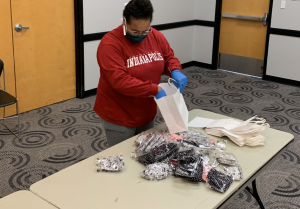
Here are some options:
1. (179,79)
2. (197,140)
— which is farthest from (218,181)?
(179,79)

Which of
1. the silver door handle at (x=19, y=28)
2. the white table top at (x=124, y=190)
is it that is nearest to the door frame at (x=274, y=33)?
the silver door handle at (x=19, y=28)

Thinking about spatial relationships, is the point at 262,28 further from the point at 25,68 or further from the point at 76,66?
the point at 25,68

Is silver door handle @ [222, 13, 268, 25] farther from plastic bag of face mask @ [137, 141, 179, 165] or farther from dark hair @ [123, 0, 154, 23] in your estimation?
plastic bag of face mask @ [137, 141, 179, 165]

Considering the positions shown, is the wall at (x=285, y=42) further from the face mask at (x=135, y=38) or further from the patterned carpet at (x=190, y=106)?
the face mask at (x=135, y=38)

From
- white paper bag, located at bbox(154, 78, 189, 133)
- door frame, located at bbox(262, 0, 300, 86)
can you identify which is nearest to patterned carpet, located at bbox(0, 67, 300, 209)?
door frame, located at bbox(262, 0, 300, 86)

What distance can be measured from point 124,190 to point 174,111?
1.87ft

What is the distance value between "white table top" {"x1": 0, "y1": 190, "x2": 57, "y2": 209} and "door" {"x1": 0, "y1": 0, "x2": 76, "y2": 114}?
2.74 metres

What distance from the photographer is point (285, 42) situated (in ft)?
18.1

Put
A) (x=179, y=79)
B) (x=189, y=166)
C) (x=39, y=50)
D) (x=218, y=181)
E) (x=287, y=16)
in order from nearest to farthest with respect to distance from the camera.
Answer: (x=218, y=181)
(x=189, y=166)
(x=179, y=79)
(x=39, y=50)
(x=287, y=16)

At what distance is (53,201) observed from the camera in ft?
4.85

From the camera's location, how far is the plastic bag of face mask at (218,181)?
158 cm

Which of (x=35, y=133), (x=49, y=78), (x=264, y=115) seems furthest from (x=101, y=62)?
(x=264, y=115)

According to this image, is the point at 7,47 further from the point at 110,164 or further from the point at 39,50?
the point at 110,164

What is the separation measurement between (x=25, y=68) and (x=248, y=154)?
3.03 m
